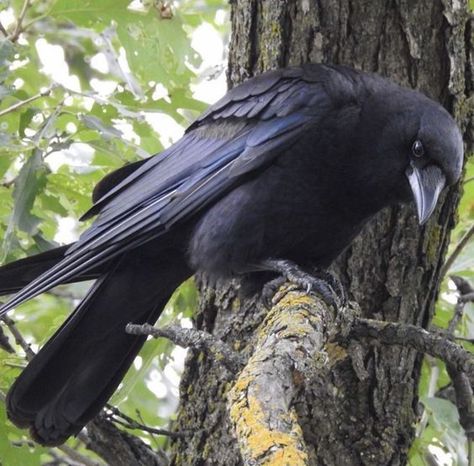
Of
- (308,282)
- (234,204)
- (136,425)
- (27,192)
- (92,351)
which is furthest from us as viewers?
(92,351)

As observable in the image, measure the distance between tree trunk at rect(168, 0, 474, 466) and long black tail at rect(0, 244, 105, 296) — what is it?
0.56m

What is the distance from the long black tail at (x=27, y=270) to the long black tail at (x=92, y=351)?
126 mm

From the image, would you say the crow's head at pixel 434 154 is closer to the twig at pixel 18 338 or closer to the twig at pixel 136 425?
the twig at pixel 136 425

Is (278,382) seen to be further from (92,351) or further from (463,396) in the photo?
(92,351)

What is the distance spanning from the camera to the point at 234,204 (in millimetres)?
3822

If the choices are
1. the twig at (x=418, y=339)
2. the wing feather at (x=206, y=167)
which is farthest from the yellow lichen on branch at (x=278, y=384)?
the wing feather at (x=206, y=167)

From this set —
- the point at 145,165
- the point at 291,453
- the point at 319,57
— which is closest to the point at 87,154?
the point at 145,165

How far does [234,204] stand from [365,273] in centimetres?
56

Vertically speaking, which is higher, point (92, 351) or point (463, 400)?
point (92, 351)

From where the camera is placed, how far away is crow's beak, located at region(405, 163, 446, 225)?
3.46m

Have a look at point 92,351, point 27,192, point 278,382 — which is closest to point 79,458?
point 92,351

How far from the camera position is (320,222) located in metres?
3.74

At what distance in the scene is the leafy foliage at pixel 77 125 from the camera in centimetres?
375

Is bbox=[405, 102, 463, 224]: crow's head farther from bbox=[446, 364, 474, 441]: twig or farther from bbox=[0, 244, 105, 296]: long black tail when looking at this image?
bbox=[0, 244, 105, 296]: long black tail
